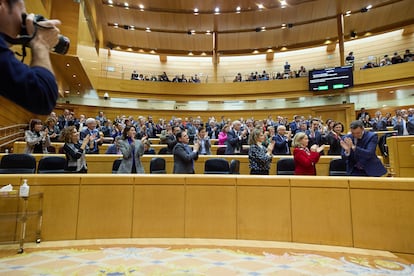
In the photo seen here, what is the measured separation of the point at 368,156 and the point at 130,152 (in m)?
3.12

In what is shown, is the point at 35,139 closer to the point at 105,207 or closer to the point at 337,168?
the point at 105,207

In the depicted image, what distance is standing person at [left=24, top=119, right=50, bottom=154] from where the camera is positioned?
5137 mm

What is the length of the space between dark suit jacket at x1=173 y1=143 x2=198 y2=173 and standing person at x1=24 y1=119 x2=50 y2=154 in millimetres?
3043

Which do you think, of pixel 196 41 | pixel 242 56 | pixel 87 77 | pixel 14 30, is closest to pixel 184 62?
pixel 196 41

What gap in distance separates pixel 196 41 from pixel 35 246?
613 inches

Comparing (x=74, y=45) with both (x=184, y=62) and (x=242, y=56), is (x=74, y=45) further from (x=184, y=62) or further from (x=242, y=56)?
(x=242, y=56)

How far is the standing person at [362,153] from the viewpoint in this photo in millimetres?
3172

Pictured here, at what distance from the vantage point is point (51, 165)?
4035 mm

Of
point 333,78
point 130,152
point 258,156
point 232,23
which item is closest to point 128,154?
point 130,152

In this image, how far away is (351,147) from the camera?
3.22m

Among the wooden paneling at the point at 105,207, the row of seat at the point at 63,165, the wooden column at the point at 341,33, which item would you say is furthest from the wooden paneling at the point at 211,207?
the wooden column at the point at 341,33

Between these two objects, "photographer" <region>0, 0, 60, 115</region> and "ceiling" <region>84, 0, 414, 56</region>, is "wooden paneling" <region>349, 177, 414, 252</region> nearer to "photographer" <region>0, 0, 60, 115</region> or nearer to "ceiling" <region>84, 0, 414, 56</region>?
"photographer" <region>0, 0, 60, 115</region>

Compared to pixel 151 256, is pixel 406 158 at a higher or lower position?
higher

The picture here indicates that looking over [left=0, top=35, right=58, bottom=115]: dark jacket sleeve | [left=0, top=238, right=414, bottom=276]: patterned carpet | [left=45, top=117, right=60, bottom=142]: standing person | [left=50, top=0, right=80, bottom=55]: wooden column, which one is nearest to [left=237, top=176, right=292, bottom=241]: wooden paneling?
[left=0, top=238, right=414, bottom=276]: patterned carpet
